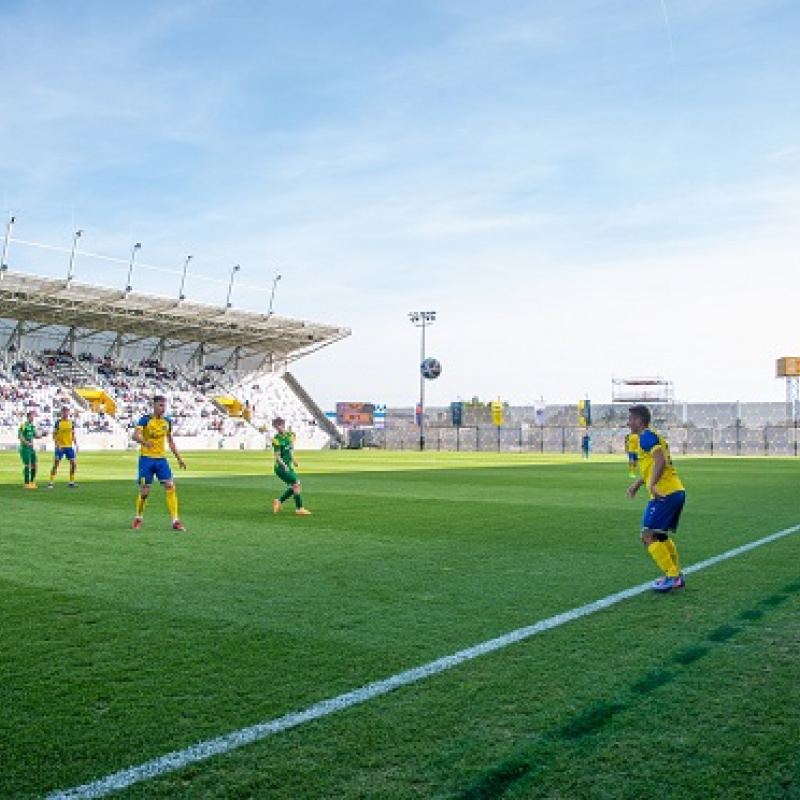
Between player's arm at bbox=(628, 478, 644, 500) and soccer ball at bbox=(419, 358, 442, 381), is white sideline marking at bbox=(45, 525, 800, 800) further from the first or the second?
soccer ball at bbox=(419, 358, 442, 381)

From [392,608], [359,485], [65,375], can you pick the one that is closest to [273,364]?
[65,375]

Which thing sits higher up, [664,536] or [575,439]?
[575,439]

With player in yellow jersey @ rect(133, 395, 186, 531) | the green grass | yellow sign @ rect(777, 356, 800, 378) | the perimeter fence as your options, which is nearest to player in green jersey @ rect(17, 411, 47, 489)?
player in yellow jersey @ rect(133, 395, 186, 531)

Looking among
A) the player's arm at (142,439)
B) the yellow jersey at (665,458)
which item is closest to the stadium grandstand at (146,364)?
the player's arm at (142,439)

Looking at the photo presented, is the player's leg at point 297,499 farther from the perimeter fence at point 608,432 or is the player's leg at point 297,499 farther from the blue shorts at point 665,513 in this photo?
the perimeter fence at point 608,432

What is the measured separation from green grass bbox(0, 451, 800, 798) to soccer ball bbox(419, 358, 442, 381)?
63594 millimetres

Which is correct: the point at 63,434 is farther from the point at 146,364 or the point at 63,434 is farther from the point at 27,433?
the point at 146,364

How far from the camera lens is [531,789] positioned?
339cm

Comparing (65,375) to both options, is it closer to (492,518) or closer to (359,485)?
(359,485)

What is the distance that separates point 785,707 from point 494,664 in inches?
64.9

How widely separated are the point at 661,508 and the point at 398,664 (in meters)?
3.44

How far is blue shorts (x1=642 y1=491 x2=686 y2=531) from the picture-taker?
24.7 ft

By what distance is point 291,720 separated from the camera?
4.18 meters

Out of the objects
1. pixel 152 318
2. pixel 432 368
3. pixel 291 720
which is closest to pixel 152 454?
pixel 291 720
